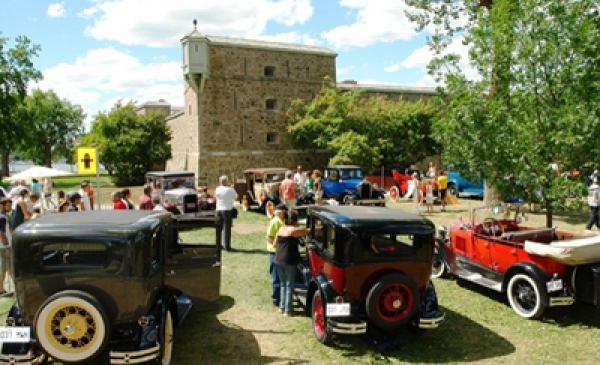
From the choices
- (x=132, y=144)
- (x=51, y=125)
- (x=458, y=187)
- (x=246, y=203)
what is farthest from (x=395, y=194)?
(x=51, y=125)

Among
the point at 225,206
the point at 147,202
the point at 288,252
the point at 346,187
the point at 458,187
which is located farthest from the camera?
the point at 458,187

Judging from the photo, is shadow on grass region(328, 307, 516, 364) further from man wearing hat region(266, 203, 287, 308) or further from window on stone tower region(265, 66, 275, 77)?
window on stone tower region(265, 66, 275, 77)

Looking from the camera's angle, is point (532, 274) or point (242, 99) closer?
point (532, 274)

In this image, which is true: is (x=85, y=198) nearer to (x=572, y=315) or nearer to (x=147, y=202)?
(x=147, y=202)

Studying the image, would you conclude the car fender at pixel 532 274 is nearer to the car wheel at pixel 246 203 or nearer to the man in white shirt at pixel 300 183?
the man in white shirt at pixel 300 183

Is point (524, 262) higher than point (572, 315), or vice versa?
point (524, 262)

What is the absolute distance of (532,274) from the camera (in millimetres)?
6602

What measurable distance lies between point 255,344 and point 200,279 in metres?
1.06

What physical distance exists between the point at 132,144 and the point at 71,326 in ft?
94.5

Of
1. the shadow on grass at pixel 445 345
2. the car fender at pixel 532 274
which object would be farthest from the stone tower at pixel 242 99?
the shadow on grass at pixel 445 345

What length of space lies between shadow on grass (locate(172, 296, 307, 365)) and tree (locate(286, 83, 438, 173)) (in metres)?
20.1

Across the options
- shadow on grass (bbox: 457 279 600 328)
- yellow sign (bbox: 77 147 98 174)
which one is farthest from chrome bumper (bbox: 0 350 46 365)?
shadow on grass (bbox: 457 279 600 328)

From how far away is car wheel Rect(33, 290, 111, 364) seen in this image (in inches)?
171

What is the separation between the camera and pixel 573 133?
8.16 m
